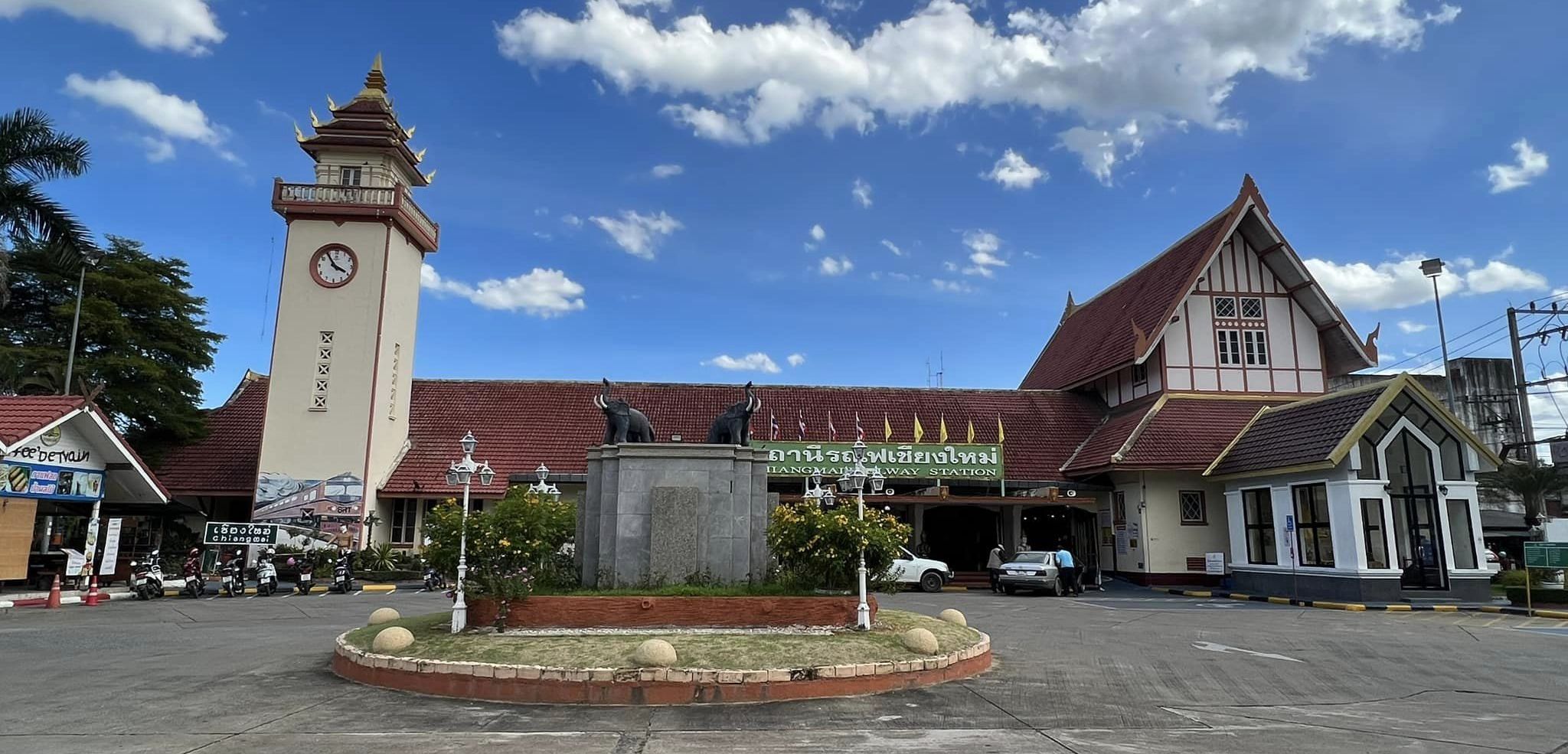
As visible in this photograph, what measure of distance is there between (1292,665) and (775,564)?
21.9 ft

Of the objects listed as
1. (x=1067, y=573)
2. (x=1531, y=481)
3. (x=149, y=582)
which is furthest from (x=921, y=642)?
(x=1531, y=481)

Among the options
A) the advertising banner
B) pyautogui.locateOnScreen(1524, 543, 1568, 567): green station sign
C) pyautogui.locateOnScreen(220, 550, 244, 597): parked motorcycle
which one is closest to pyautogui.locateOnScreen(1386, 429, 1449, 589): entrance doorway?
pyautogui.locateOnScreen(1524, 543, 1568, 567): green station sign

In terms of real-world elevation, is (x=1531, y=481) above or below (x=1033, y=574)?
above

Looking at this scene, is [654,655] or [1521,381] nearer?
[654,655]

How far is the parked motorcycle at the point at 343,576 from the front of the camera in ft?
71.5

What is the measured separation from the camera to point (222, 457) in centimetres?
2775

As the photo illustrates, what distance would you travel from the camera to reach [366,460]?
25.3 meters

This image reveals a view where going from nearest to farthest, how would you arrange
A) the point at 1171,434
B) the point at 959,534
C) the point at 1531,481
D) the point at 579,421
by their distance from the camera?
the point at 1171,434 → the point at 579,421 → the point at 959,534 → the point at 1531,481

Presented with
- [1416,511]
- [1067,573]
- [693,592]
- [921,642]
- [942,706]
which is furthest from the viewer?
[1067,573]

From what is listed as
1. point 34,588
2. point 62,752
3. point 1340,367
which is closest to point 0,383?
point 34,588

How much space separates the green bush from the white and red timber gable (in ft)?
31.0

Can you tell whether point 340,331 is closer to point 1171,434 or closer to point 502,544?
point 502,544

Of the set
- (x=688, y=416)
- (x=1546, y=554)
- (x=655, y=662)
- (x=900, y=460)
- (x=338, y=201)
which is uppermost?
(x=338, y=201)

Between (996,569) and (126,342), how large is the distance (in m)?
26.5
